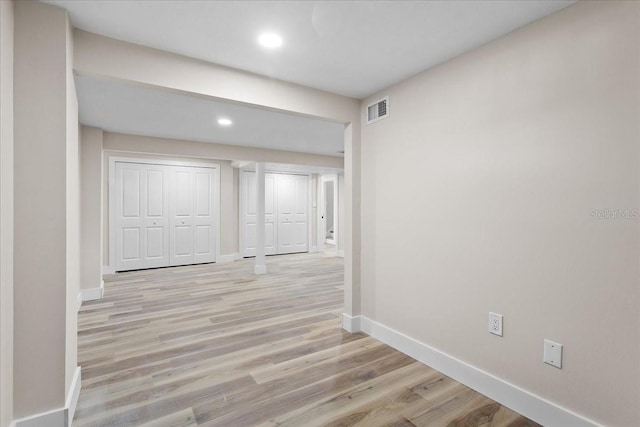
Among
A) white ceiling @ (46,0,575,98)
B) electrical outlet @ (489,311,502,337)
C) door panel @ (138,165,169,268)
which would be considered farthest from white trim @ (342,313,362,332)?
door panel @ (138,165,169,268)

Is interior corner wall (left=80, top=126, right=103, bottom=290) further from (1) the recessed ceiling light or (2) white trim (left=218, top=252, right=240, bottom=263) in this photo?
(1) the recessed ceiling light

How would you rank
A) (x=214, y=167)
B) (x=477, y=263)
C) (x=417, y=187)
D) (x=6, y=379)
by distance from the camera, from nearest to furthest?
(x=6, y=379) → (x=477, y=263) → (x=417, y=187) → (x=214, y=167)

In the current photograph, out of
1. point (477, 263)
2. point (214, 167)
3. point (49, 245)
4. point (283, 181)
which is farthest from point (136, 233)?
point (477, 263)

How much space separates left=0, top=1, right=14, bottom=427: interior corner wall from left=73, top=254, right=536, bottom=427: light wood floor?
500 mm

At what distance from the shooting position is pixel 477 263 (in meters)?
2.04

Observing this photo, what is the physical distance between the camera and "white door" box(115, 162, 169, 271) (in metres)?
5.79

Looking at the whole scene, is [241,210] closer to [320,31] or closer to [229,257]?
[229,257]

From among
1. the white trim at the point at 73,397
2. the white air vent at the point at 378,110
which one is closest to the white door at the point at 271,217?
the white air vent at the point at 378,110

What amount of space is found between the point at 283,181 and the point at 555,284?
682 centimetres

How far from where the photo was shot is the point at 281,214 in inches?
315

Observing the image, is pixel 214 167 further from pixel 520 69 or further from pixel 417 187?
pixel 520 69

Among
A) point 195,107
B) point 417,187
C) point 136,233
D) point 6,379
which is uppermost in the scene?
point 195,107

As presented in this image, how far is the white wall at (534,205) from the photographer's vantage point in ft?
4.71

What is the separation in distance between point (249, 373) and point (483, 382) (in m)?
1.57
